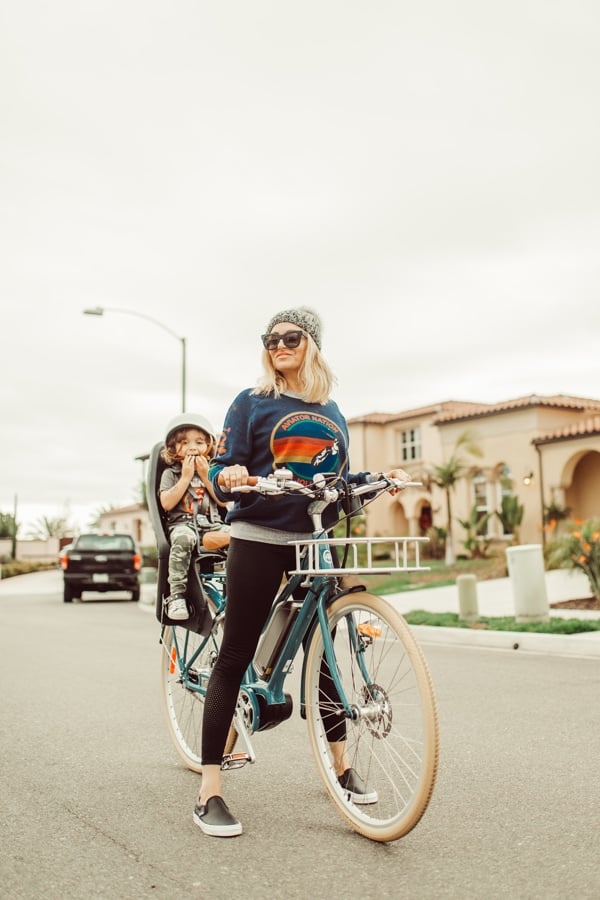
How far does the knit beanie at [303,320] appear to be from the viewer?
3.92 metres

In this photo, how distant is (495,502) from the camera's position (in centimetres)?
3588

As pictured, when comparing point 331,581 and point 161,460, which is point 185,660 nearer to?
point 161,460

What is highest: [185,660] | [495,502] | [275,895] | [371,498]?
[495,502]

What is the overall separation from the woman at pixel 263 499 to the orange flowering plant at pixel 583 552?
11.3 meters

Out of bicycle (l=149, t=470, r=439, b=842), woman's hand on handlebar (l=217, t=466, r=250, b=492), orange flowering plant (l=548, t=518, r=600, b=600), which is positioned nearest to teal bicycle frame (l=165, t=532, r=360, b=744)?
bicycle (l=149, t=470, r=439, b=842)

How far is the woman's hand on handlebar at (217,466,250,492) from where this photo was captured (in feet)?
11.8

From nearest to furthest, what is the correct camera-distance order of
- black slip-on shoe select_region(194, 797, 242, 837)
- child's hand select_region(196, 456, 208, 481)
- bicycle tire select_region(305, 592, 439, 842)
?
bicycle tire select_region(305, 592, 439, 842) → black slip-on shoe select_region(194, 797, 242, 837) → child's hand select_region(196, 456, 208, 481)

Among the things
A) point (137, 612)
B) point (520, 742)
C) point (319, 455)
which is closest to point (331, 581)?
point (319, 455)

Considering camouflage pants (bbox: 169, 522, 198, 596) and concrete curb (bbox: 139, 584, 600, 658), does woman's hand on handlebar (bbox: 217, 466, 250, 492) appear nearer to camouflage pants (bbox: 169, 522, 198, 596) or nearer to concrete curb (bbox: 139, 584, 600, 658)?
camouflage pants (bbox: 169, 522, 198, 596)

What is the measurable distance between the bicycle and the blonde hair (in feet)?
1.22

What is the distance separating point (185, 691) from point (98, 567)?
1938 centimetres

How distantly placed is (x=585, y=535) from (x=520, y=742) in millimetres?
9524

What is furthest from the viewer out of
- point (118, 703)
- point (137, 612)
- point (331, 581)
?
point (137, 612)

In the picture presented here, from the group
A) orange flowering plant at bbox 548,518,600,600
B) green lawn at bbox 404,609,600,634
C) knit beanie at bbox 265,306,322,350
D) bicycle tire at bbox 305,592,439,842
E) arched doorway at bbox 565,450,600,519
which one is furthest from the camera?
arched doorway at bbox 565,450,600,519
